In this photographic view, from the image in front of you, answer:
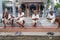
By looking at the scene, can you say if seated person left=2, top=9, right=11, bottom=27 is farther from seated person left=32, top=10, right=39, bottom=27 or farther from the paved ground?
seated person left=32, top=10, right=39, bottom=27

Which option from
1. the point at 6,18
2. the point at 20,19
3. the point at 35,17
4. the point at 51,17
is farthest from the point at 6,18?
the point at 51,17

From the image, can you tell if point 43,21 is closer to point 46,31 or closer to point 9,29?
point 46,31

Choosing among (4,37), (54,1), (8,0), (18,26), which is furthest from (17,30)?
(54,1)

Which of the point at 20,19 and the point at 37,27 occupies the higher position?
the point at 20,19

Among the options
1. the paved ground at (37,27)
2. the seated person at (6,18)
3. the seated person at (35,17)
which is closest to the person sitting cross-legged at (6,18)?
the seated person at (6,18)

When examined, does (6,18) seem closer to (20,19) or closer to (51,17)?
(20,19)

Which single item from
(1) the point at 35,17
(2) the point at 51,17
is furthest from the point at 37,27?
(2) the point at 51,17

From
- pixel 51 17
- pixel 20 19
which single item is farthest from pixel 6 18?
pixel 51 17

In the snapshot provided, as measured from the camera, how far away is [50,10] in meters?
5.23

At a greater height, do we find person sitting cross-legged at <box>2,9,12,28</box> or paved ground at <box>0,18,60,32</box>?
person sitting cross-legged at <box>2,9,12,28</box>

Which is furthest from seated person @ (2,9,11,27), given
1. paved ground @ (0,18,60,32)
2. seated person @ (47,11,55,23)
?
seated person @ (47,11,55,23)

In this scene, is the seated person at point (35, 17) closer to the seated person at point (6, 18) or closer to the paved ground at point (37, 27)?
the paved ground at point (37, 27)

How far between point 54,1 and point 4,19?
54.0 inches

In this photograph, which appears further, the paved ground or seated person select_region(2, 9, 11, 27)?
seated person select_region(2, 9, 11, 27)
